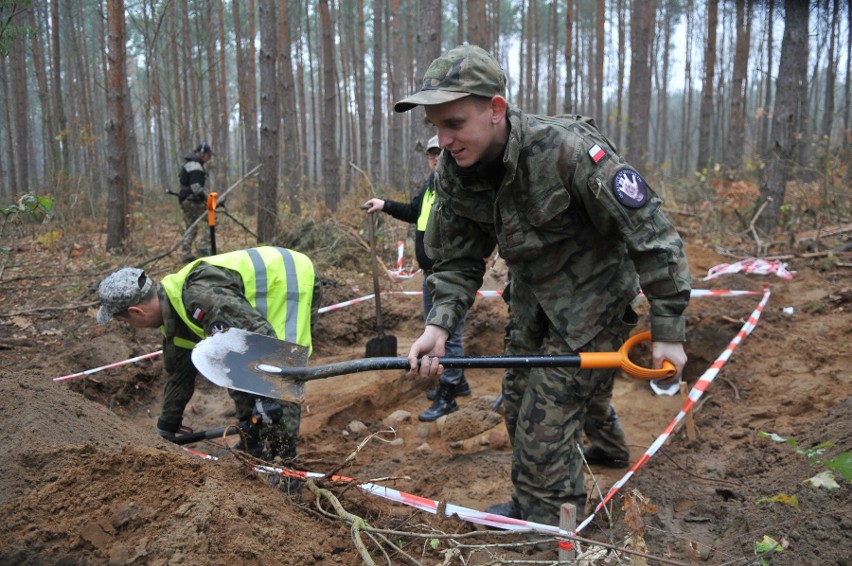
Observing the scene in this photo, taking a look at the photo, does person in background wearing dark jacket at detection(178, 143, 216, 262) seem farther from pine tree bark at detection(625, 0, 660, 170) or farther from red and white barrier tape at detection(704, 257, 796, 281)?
pine tree bark at detection(625, 0, 660, 170)

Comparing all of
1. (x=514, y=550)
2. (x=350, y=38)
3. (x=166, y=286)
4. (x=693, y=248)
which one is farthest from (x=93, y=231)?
(x=350, y=38)

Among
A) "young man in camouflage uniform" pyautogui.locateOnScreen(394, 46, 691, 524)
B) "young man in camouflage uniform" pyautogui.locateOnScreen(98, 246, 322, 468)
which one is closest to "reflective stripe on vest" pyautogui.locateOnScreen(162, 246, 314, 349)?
"young man in camouflage uniform" pyautogui.locateOnScreen(98, 246, 322, 468)

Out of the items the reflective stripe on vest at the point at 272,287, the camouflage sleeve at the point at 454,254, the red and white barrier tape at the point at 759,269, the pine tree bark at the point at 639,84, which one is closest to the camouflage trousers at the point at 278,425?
the reflective stripe on vest at the point at 272,287

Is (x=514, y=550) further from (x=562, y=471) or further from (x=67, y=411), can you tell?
(x=67, y=411)

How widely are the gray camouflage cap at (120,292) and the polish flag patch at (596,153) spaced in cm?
243

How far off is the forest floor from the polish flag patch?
1.17 metres

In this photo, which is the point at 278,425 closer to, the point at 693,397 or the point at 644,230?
the point at 644,230

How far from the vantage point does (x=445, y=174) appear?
8.70 ft

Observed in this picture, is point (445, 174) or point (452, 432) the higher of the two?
point (445, 174)

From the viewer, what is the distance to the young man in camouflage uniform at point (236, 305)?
3.21 meters

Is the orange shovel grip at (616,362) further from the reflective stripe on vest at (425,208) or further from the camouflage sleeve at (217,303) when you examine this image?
the reflective stripe on vest at (425,208)

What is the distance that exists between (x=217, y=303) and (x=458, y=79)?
5.73 ft


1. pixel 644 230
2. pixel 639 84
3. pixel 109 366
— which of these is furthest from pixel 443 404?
pixel 639 84

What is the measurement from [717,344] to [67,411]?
4931mm
